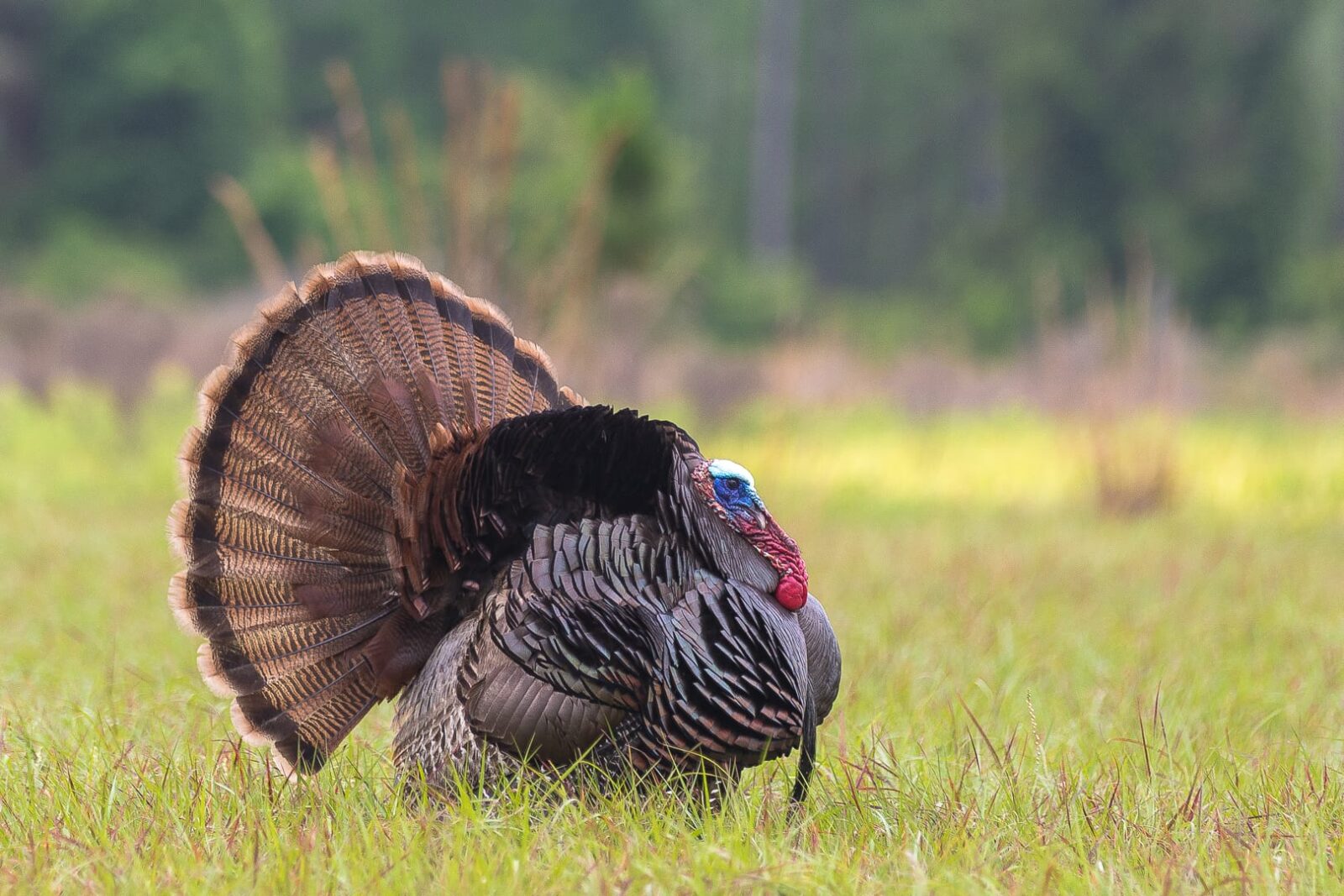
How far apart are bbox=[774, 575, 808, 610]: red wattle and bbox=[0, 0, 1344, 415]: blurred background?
3773 mm

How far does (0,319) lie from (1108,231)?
17283mm

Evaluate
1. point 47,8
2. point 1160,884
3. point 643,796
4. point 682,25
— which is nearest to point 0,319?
point 643,796

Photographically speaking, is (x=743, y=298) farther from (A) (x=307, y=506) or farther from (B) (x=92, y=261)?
(A) (x=307, y=506)

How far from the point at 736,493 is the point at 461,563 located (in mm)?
572

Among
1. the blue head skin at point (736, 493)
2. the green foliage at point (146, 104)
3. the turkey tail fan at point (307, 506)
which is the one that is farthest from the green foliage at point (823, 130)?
the blue head skin at point (736, 493)

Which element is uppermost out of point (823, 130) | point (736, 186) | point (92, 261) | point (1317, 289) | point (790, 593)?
point (823, 130)

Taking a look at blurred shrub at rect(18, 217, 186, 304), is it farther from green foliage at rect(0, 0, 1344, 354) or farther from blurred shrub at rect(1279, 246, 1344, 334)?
blurred shrub at rect(1279, 246, 1344, 334)

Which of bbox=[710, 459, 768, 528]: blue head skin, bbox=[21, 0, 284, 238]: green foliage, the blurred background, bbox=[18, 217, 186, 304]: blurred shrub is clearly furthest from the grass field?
bbox=[21, 0, 284, 238]: green foliage

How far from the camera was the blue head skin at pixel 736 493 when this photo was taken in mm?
2654

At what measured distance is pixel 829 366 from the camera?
16.1 meters

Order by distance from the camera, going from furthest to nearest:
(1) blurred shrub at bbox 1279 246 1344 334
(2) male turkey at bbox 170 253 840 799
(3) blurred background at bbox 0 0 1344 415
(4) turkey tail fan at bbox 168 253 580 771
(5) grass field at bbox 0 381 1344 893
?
(1) blurred shrub at bbox 1279 246 1344 334 → (3) blurred background at bbox 0 0 1344 415 → (4) turkey tail fan at bbox 168 253 580 771 → (2) male turkey at bbox 170 253 840 799 → (5) grass field at bbox 0 381 1344 893

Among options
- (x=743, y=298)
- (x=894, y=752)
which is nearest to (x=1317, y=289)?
(x=743, y=298)

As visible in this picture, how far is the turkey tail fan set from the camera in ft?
9.30

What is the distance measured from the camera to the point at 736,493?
2670 millimetres
